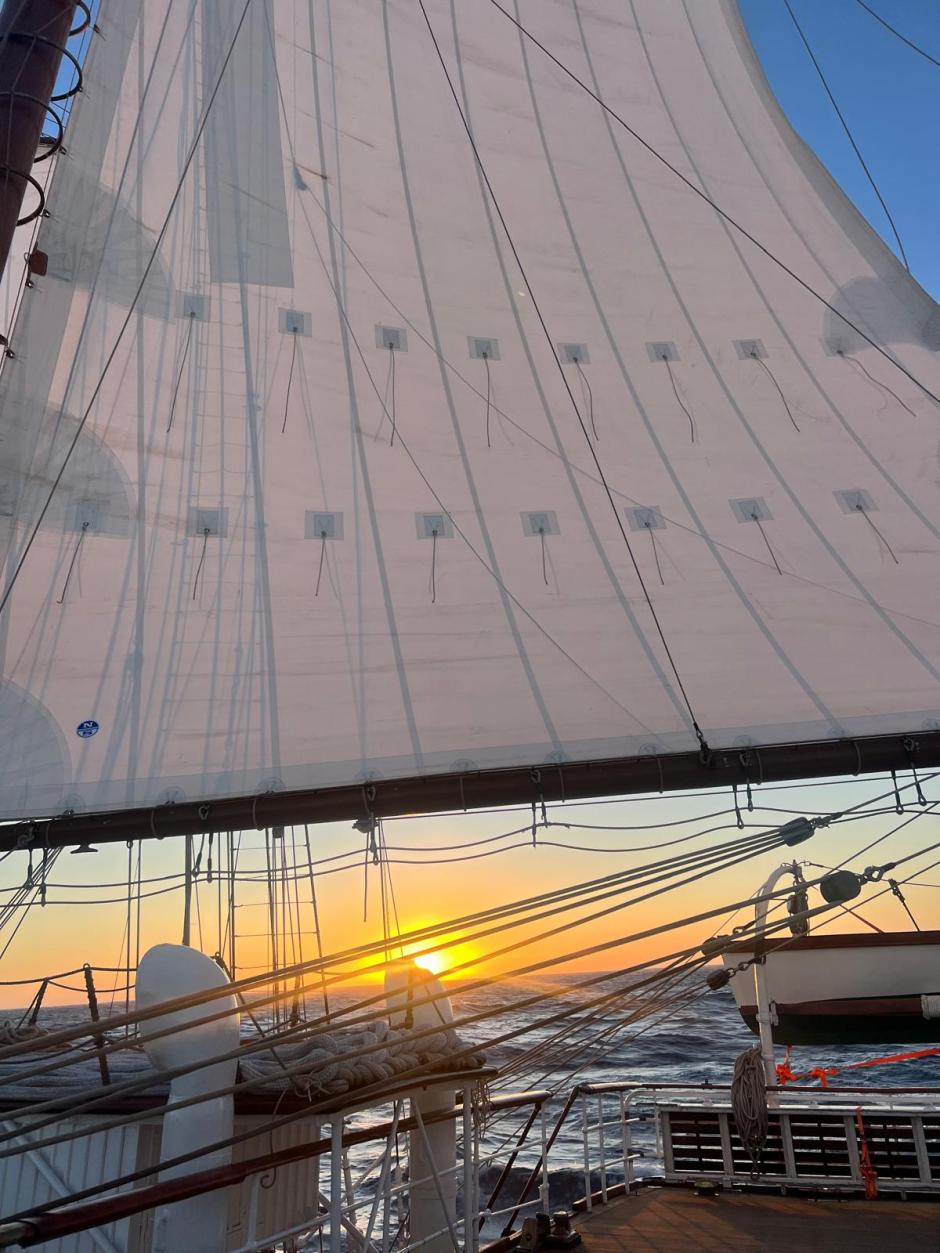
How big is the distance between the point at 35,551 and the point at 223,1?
269 inches

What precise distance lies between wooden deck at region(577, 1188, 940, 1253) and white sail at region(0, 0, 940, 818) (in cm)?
335

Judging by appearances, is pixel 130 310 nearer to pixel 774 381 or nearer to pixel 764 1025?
pixel 774 381

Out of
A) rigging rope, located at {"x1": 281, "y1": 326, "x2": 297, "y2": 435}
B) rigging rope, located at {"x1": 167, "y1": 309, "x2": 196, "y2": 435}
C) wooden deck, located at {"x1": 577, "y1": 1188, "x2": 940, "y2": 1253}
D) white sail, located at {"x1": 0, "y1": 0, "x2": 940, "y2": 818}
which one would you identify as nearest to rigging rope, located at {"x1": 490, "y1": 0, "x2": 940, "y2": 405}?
white sail, located at {"x1": 0, "y1": 0, "x2": 940, "y2": 818}

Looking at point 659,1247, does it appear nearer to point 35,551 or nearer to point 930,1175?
point 930,1175

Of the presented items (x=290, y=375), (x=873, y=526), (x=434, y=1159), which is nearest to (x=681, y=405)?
(x=873, y=526)

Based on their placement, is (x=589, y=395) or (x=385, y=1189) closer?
(x=385, y=1189)

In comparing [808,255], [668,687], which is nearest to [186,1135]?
[668,687]

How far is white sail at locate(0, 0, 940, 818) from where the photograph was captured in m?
6.81

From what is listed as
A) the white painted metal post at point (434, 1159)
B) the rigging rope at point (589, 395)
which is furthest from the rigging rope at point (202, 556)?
the rigging rope at point (589, 395)

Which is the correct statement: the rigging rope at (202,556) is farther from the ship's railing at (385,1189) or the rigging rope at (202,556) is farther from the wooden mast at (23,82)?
the ship's railing at (385,1189)

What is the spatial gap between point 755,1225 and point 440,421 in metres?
6.97

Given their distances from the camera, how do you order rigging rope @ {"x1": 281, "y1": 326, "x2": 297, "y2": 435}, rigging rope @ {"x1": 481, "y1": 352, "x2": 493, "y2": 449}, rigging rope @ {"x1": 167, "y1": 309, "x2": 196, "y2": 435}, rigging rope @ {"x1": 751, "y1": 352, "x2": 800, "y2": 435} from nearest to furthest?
rigging rope @ {"x1": 167, "y1": 309, "x2": 196, "y2": 435}, rigging rope @ {"x1": 281, "y1": 326, "x2": 297, "y2": 435}, rigging rope @ {"x1": 481, "y1": 352, "x2": 493, "y2": 449}, rigging rope @ {"x1": 751, "y1": 352, "x2": 800, "y2": 435}

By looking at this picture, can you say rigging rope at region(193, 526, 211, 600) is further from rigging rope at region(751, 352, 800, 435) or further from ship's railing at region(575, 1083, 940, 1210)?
rigging rope at region(751, 352, 800, 435)

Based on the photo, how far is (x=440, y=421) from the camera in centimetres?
862
